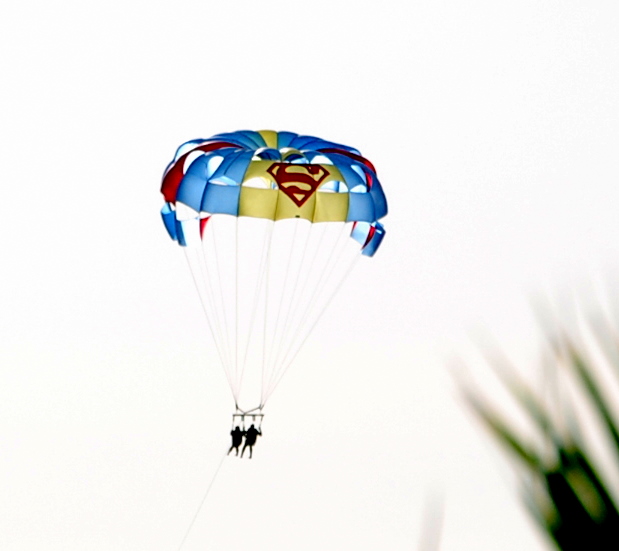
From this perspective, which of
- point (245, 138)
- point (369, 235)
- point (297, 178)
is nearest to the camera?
point (297, 178)

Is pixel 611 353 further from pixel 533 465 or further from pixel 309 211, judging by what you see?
pixel 309 211

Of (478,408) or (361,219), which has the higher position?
(361,219)

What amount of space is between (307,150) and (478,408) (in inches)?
1106


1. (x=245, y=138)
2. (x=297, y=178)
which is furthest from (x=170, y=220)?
(x=297, y=178)

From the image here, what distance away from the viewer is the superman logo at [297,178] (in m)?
27.3

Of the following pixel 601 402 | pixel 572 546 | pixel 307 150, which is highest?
pixel 307 150

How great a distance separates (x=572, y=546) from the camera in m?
1.17

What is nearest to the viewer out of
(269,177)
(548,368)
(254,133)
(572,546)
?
(572,546)

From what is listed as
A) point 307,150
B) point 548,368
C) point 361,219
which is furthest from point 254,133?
point 548,368

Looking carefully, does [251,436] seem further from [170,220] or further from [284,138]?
[284,138]

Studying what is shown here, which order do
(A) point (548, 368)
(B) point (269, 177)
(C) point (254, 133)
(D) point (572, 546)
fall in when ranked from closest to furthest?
(D) point (572, 546) → (A) point (548, 368) → (B) point (269, 177) → (C) point (254, 133)

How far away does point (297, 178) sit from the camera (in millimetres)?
27391

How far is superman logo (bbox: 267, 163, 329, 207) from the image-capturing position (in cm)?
2730

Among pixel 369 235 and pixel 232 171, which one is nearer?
pixel 232 171
